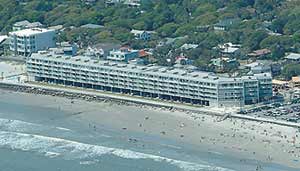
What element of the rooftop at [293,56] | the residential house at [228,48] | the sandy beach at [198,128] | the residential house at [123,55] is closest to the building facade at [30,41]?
the residential house at [123,55]

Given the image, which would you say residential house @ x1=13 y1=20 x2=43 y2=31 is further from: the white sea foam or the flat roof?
the white sea foam

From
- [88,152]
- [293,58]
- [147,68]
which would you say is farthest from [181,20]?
[88,152]

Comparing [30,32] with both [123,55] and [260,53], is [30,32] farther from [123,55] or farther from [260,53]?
[260,53]

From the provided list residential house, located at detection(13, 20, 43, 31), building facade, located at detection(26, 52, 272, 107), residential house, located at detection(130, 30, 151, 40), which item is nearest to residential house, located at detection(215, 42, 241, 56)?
residential house, located at detection(130, 30, 151, 40)

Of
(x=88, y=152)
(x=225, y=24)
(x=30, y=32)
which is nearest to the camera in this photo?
(x=88, y=152)

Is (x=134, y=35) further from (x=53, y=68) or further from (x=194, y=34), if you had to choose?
(x=53, y=68)

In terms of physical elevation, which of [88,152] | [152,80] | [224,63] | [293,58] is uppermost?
[293,58]

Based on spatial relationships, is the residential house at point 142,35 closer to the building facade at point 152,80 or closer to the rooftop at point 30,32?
the rooftop at point 30,32
